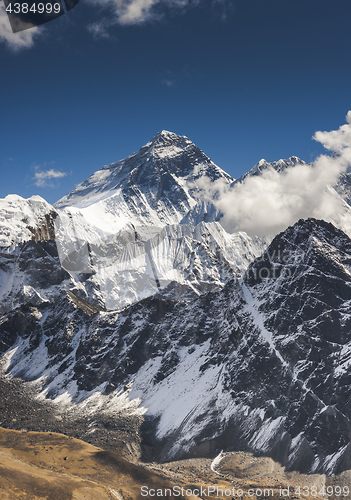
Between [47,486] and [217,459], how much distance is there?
77186 mm

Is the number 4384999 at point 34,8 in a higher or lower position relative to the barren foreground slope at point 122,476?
higher

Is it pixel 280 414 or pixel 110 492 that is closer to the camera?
pixel 110 492

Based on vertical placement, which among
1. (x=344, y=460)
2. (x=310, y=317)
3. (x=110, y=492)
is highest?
(x=310, y=317)

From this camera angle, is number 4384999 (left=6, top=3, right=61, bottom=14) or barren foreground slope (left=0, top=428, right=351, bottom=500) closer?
number 4384999 (left=6, top=3, right=61, bottom=14)

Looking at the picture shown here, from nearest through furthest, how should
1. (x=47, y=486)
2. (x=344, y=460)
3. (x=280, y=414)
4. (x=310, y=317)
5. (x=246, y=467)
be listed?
(x=47, y=486) < (x=344, y=460) < (x=246, y=467) < (x=280, y=414) < (x=310, y=317)

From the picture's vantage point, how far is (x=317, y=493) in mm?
144250

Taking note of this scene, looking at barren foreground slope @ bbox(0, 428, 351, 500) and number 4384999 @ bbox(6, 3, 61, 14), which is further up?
number 4384999 @ bbox(6, 3, 61, 14)

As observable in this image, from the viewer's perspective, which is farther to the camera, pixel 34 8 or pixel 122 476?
pixel 122 476

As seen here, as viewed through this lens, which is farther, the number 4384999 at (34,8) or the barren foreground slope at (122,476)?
the barren foreground slope at (122,476)

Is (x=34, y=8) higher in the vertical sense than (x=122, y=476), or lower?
higher

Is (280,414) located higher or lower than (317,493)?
higher

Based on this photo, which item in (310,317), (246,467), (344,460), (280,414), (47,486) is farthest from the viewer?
(310,317)

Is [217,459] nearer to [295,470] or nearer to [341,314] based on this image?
[295,470]

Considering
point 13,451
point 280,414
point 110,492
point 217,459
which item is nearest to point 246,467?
point 217,459
